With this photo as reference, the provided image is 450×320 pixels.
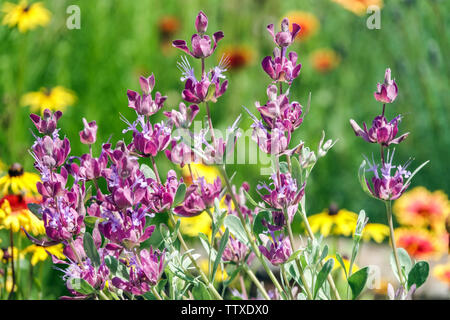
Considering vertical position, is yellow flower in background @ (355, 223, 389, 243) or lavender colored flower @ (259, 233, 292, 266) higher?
yellow flower in background @ (355, 223, 389, 243)

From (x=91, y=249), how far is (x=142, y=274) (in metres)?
0.07

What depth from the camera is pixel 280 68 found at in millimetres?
748

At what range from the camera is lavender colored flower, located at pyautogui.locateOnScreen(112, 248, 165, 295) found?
29.4 inches

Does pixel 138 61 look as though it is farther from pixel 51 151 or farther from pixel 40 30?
pixel 51 151

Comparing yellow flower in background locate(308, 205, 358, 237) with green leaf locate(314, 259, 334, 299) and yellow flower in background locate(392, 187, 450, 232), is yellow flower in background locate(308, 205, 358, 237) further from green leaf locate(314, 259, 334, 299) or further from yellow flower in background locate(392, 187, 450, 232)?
green leaf locate(314, 259, 334, 299)

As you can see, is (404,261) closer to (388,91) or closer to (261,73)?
(388,91)

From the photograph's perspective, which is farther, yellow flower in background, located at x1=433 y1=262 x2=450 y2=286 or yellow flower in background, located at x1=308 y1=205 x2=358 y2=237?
yellow flower in background, located at x1=308 y1=205 x2=358 y2=237

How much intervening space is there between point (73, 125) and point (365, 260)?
47.0 inches

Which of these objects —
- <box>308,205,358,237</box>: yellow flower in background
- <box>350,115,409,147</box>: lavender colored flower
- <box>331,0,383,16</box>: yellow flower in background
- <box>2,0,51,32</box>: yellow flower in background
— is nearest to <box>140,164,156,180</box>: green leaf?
<box>350,115,409,147</box>: lavender colored flower

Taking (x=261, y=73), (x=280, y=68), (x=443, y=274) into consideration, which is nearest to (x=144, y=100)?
(x=280, y=68)

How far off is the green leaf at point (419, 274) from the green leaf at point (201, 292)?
0.28 meters

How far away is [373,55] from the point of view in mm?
2764

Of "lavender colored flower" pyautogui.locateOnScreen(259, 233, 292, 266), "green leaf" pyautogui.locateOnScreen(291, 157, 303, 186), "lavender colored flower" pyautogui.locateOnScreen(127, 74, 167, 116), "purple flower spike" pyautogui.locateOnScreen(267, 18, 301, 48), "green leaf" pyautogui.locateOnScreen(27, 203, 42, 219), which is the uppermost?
"purple flower spike" pyautogui.locateOnScreen(267, 18, 301, 48)

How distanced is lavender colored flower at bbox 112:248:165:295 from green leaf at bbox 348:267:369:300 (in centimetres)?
25
